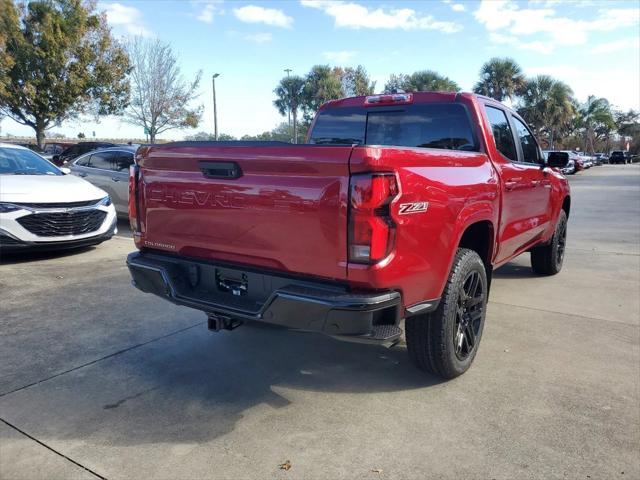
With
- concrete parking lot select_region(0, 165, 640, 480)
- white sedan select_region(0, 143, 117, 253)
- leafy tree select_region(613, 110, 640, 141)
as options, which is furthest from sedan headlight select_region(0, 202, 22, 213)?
leafy tree select_region(613, 110, 640, 141)

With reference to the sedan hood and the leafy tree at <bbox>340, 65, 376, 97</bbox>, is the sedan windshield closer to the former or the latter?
the sedan hood

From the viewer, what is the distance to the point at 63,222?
6797mm

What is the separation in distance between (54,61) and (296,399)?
25.7 meters

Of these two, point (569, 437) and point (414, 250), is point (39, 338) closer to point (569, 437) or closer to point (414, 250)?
point (414, 250)

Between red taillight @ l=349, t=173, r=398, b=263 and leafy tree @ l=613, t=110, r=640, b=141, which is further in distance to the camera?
leafy tree @ l=613, t=110, r=640, b=141

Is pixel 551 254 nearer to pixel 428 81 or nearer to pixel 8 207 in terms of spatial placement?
pixel 8 207

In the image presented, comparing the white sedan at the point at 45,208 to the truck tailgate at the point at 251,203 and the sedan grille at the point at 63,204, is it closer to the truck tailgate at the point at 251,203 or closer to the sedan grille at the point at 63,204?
the sedan grille at the point at 63,204

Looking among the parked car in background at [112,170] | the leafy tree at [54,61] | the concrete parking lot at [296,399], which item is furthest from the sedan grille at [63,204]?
the leafy tree at [54,61]

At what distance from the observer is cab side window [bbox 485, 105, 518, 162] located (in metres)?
4.37

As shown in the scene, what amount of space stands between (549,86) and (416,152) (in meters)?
47.0

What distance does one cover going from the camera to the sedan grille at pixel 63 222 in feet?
21.2

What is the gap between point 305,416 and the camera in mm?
3055

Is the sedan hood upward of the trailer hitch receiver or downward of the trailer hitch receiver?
upward

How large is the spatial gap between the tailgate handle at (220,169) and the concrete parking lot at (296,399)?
142 cm
